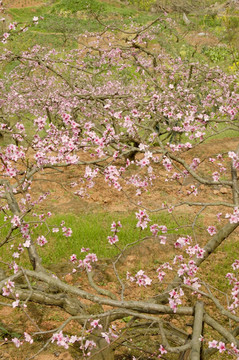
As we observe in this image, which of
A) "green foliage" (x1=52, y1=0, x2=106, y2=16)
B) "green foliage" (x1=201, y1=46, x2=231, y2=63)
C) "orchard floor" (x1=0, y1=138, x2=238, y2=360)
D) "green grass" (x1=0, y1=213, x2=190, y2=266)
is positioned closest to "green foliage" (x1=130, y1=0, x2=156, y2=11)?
"green foliage" (x1=52, y1=0, x2=106, y2=16)

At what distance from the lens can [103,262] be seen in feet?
21.0

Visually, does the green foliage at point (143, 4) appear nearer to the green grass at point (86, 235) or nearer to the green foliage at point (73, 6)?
the green foliage at point (73, 6)

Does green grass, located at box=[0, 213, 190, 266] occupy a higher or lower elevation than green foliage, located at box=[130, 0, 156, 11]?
lower

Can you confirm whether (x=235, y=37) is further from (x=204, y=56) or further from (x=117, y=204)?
(x=117, y=204)

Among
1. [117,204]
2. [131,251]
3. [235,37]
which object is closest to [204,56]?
[235,37]

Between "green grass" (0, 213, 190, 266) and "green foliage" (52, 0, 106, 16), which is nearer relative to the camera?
"green grass" (0, 213, 190, 266)

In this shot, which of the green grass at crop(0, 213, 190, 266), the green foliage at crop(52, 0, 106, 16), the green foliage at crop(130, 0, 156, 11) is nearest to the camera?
the green grass at crop(0, 213, 190, 266)

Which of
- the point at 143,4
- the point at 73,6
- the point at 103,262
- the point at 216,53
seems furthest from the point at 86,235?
the point at 143,4

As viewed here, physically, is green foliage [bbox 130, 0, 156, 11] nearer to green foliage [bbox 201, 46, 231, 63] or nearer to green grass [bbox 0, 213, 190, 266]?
green foliage [bbox 201, 46, 231, 63]

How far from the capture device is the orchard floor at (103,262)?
431 cm

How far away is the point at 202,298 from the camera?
5.86 meters

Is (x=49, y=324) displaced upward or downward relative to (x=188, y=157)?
upward

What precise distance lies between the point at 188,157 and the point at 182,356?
9.50m

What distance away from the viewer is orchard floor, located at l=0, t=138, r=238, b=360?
14.1ft
